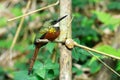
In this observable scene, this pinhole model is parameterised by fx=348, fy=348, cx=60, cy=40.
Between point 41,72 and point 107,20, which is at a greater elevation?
point 41,72

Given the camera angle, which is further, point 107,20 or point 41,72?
point 107,20

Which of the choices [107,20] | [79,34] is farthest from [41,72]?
[107,20]

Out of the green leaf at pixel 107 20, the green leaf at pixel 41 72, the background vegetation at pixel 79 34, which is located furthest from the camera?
the green leaf at pixel 107 20

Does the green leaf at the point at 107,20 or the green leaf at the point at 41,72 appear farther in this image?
the green leaf at the point at 107,20

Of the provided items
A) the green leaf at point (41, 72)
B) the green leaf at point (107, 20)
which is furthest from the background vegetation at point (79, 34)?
the green leaf at point (41, 72)

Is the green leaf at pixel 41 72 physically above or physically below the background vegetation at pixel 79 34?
above

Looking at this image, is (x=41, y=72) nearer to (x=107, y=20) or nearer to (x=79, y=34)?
(x=79, y=34)

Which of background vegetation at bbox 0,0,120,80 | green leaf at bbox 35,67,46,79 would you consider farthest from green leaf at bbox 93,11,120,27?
green leaf at bbox 35,67,46,79

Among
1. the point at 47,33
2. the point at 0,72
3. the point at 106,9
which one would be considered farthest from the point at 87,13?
the point at 47,33

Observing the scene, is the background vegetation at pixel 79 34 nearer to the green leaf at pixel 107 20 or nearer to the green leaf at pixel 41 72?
the green leaf at pixel 107 20

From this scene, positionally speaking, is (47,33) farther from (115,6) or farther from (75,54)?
(115,6)

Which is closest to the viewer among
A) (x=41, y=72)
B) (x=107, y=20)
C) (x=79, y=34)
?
(x=41, y=72)

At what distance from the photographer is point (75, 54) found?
181cm

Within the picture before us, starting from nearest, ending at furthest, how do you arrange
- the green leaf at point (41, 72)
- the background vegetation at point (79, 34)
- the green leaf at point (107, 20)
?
the green leaf at point (41, 72)
the background vegetation at point (79, 34)
the green leaf at point (107, 20)
